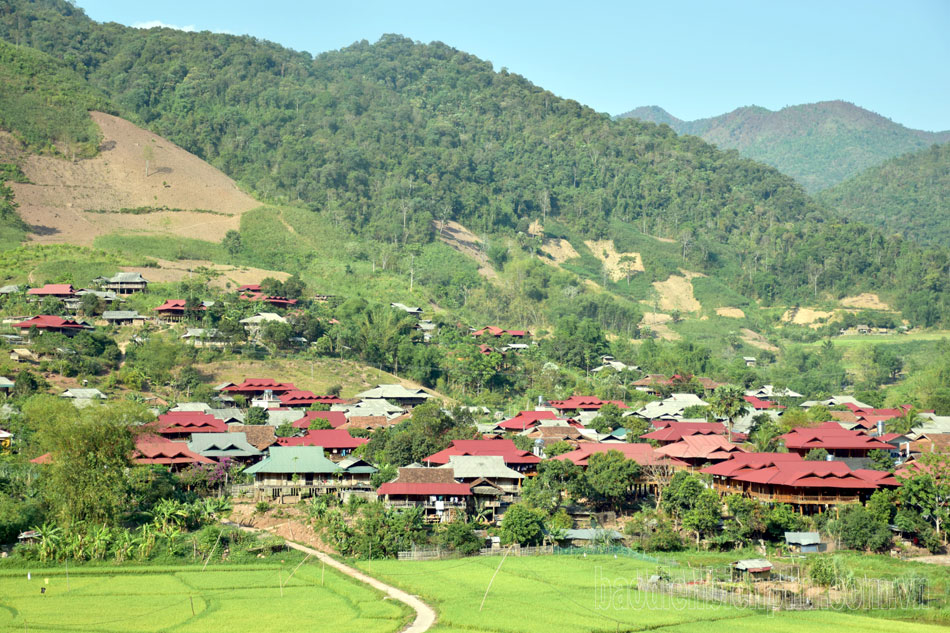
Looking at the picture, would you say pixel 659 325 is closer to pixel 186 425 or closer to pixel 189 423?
pixel 189 423

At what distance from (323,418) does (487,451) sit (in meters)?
17.5

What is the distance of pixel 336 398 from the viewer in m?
89.7

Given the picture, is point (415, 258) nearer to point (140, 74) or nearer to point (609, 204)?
point (609, 204)

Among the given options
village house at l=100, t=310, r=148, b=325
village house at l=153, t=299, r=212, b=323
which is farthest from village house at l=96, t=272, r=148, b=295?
village house at l=100, t=310, r=148, b=325

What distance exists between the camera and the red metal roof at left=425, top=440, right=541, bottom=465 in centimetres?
6344

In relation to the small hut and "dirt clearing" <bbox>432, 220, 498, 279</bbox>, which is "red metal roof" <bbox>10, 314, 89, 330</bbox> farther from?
"dirt clearing" <bbox>432, 220, 498, 279</bbox>

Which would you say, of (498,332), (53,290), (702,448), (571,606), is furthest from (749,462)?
(53,290)

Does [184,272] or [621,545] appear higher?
[184,272]

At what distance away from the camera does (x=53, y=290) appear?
100562mm

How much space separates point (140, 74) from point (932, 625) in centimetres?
17846

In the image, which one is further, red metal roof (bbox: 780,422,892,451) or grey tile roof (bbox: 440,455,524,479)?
red metal roof (bbox: 780,422,892,451)

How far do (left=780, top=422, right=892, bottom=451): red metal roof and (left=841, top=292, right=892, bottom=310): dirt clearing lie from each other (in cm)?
8739

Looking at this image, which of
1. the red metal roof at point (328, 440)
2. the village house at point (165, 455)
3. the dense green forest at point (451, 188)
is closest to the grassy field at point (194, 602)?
the village house at point (165, 455)

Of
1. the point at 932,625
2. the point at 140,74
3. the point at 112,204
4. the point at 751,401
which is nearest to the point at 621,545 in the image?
the point at 932,625
